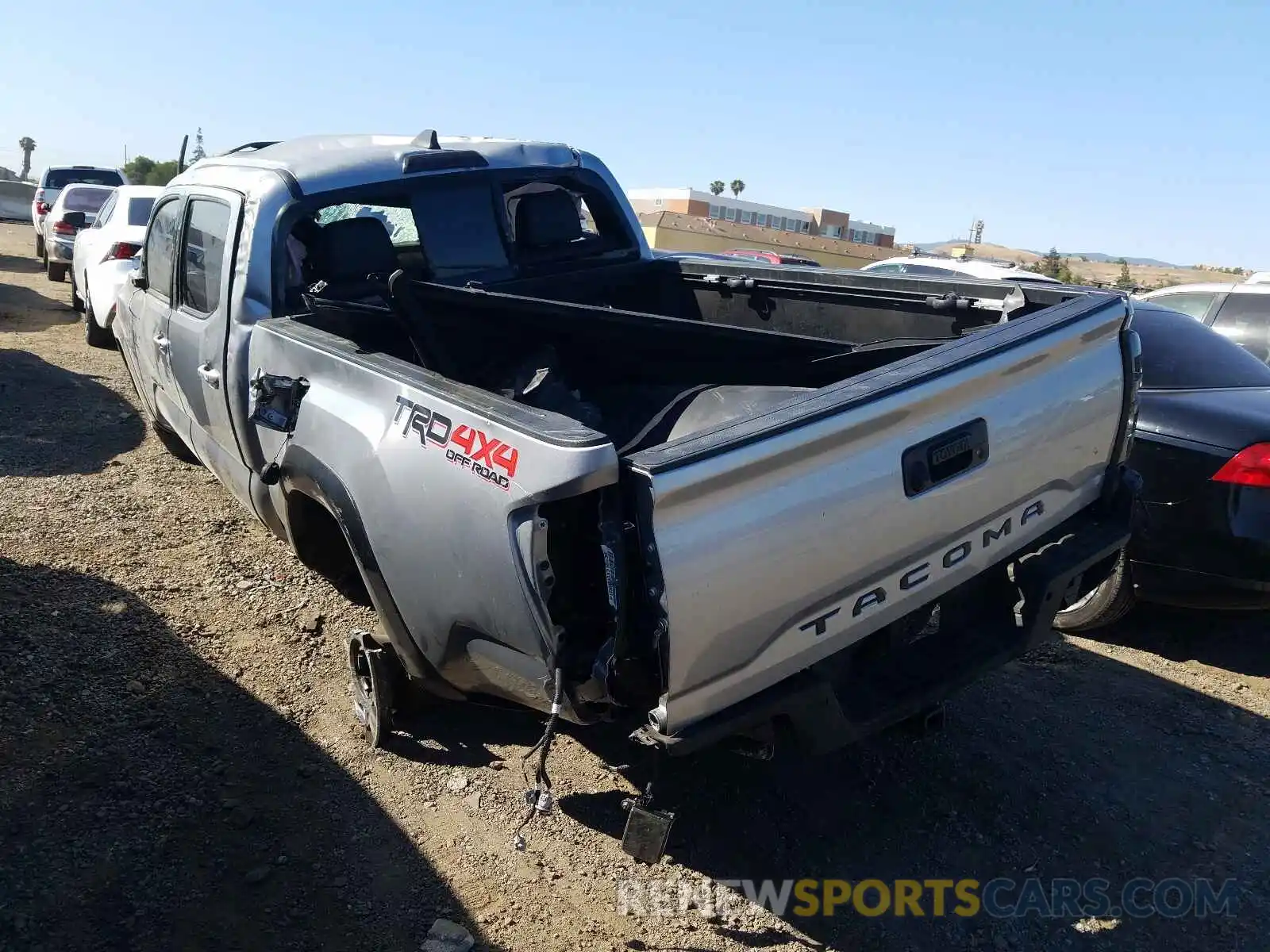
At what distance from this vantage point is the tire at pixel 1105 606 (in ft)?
14.5

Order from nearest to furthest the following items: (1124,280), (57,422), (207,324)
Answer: (207,324) < (57,422) < (1124,280)

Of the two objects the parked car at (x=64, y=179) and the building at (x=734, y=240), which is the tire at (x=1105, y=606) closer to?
the parked car at (x=64, y=179)

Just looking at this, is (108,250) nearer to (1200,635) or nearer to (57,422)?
(57,422)

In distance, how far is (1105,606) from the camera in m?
4.57

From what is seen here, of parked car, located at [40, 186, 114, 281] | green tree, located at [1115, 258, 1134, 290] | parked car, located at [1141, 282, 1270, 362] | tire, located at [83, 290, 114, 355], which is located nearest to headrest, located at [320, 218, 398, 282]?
parked car, located at [1141, 282, 1270, 362]

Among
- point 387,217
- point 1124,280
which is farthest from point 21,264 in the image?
point 1124,280

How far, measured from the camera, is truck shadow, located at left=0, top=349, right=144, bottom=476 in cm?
629

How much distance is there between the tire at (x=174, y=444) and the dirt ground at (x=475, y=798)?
1329 mm

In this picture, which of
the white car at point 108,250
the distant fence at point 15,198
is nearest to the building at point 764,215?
the distant fence at point 15,198

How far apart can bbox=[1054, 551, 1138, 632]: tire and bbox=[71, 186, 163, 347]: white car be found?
7316 mm

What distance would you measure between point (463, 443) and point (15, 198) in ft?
122

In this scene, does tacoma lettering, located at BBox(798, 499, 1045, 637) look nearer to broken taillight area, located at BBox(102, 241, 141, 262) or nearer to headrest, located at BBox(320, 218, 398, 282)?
headrest, located at BBox(320, 218, 398, 282)

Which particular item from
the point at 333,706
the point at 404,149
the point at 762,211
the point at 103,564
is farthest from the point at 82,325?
the point at 762,211

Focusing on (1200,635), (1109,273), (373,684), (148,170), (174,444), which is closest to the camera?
(373,684)
